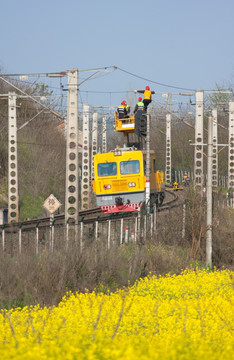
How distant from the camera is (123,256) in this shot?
2019cm

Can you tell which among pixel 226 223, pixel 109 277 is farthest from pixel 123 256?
pixel 226 223

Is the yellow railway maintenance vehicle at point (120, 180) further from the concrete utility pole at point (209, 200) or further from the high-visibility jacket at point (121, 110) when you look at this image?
the concrete utility pole at point (209, 200)

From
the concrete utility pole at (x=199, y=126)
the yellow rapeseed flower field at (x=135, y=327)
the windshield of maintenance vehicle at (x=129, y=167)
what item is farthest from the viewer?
the concrete utility pole at (x=199, y=126)

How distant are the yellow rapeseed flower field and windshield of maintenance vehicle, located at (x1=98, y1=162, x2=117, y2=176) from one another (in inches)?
501

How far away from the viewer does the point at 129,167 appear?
32219 millimetres

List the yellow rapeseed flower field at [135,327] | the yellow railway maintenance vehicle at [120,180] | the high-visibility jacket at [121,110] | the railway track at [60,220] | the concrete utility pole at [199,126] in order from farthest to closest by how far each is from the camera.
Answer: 1. the concrete utility pole at [199,126]
2. the high-visibility jacket at [121,110]
3. the yellow railway maintenance vehicle at [120,180]
4. the railway track at [60,220]
5. the yellow rapeseed flower field at [135,327]

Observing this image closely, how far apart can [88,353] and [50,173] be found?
45.3m

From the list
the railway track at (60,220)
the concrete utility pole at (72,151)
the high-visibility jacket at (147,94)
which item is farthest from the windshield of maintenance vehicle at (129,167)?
the concrete utility pole at (72,151)

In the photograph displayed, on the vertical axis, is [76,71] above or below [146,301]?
above

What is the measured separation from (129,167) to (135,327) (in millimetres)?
21975

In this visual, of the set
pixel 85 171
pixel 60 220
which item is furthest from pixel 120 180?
pixel 85 171

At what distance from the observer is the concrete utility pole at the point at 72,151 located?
23.4 meters

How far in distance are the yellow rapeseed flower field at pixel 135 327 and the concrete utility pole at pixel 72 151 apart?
215 inches

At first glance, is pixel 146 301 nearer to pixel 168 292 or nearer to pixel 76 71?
pixel 168 292
